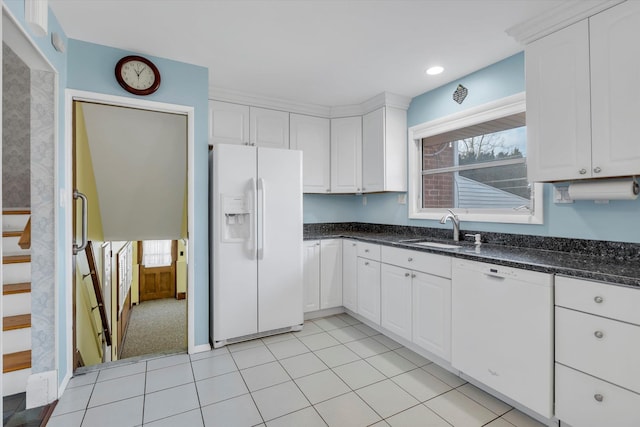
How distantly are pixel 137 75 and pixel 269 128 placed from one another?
1392mm

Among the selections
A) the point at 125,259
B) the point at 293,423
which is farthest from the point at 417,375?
the point at 125,259

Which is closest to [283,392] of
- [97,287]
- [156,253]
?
[97,287]

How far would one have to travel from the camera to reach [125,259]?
4.78m

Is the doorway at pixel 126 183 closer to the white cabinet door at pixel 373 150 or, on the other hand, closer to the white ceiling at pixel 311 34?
the white ceiling at pixel 311 34

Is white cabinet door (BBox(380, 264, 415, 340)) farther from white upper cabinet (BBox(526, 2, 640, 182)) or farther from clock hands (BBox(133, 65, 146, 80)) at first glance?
clock hands (BBox(133, 65, 146, 80))

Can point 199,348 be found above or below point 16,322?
below

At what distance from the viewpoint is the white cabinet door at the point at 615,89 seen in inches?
66.3

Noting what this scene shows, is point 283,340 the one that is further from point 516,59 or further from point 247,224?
point 516,59

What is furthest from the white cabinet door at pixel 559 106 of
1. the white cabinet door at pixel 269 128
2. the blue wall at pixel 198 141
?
the blue wall at pixel 198 141

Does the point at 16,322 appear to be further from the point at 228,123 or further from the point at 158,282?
the point at 158,282

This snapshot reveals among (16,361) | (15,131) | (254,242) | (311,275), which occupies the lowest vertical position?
(16,361)

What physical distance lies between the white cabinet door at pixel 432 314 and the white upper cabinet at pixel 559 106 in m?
1.00

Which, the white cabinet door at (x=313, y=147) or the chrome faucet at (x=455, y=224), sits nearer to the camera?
the chrome faucet at (x=455, y=224)

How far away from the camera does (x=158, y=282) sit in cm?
511
